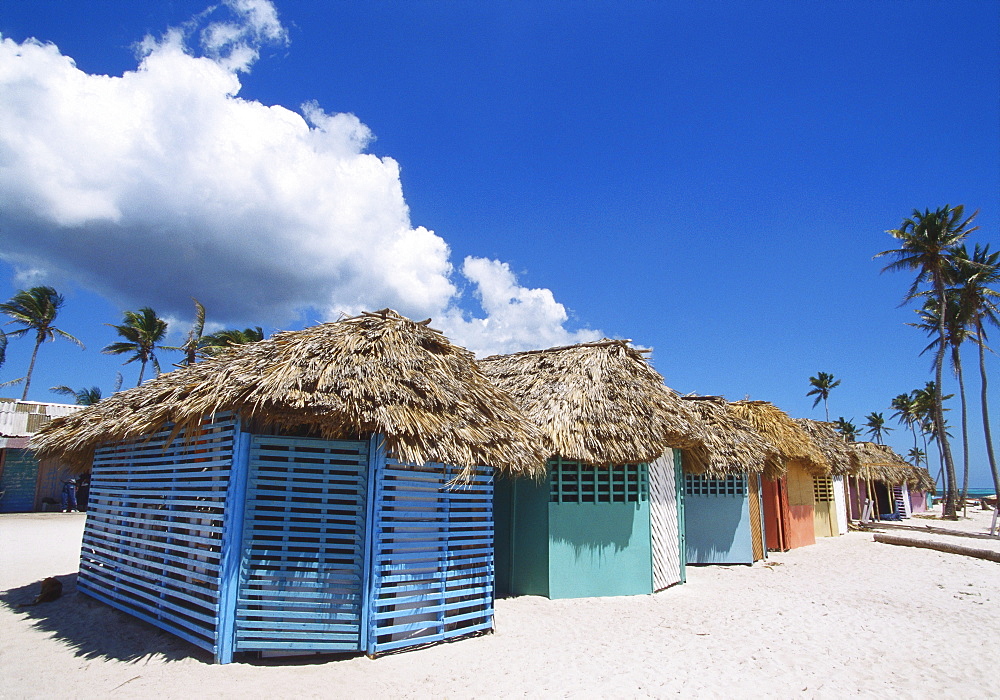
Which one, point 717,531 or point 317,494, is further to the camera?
point 717,531

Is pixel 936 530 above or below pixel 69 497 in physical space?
below

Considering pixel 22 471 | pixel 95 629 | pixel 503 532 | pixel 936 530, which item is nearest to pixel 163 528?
pixel 95 629

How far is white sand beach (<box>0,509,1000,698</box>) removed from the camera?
5816 millimetres

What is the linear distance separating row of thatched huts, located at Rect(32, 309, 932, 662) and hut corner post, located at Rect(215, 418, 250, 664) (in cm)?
1

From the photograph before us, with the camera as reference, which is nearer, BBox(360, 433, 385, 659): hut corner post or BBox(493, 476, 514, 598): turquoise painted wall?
BBox(360, 433, 385, 659): hut corner post

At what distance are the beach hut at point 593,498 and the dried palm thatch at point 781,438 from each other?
622 cm

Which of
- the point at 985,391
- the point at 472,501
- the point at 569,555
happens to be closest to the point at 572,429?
the point at 569,555

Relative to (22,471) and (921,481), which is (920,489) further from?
(22,471)

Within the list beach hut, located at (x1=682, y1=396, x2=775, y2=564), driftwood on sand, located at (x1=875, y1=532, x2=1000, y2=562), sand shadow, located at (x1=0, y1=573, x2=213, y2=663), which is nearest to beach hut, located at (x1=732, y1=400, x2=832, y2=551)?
beach hut, located at (x1=682, y1=396, x2=775, y2=564)

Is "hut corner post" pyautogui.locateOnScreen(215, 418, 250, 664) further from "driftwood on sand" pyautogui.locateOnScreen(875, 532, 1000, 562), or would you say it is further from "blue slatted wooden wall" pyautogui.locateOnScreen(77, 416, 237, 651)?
"driftwood on sand" pyautogui.locateOnScreen(875, 532, 1000, 562)

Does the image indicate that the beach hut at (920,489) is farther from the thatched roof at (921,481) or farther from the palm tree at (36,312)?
the palm tree at (36,312)

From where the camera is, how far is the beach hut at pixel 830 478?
2083 centimetres

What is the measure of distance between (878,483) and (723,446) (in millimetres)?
22732

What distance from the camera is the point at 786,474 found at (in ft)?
55.3
